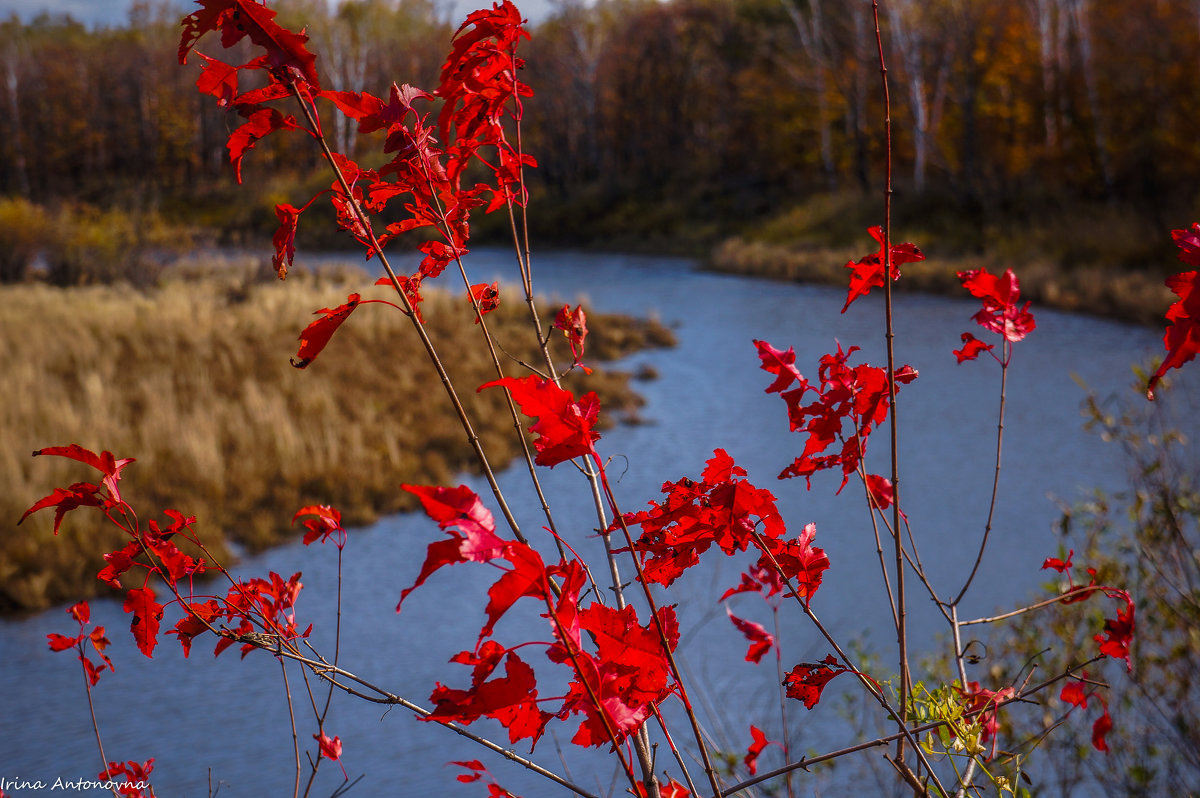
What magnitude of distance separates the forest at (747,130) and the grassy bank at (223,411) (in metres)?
2.37

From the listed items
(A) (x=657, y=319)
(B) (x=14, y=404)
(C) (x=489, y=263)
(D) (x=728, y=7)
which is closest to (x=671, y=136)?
(D) (x=728, y=7)

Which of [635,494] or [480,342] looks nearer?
[635,494]

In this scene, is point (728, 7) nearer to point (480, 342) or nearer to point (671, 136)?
point (671, 136)

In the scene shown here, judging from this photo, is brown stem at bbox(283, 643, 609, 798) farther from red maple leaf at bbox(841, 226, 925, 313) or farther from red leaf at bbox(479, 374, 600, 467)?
red maple leaf at bbox(841, 226, 925, 313)

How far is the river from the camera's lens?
2.85 m

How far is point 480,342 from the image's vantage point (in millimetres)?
9242

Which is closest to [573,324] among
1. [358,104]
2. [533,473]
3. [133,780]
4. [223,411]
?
[533,473]

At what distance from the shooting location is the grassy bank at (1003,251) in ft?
31.6

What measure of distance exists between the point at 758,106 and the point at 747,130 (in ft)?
2.59

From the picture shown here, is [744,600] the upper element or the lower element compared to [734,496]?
lower

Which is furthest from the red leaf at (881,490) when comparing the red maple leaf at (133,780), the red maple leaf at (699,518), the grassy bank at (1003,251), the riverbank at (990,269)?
the grassy bank at (1003,251)

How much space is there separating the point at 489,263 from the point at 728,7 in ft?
38.1

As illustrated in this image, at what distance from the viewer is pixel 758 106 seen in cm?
2088

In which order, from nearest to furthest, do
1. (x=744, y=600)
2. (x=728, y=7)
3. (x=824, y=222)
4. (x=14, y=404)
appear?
(x=744, y=600) → (x=14, y=404) → (x=824, y=222) → (x=728, y=7)
